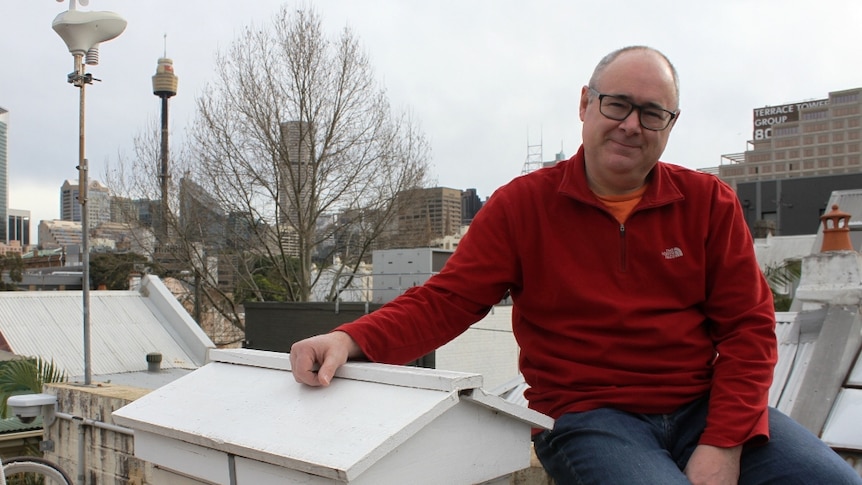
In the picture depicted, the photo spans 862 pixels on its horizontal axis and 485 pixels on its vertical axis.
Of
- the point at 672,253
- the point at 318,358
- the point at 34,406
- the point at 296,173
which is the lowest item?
the point at 34,406

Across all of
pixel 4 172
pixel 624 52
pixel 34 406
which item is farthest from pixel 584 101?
pixel 4 172

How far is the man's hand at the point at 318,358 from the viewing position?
1.66 m

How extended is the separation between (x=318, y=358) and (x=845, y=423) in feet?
9.70

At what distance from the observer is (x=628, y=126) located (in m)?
1.86

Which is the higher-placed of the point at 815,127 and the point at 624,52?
the point at 815,127

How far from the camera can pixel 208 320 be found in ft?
88.0

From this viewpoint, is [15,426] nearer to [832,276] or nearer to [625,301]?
[625,301]

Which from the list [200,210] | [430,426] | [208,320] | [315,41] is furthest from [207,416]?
[208,320]

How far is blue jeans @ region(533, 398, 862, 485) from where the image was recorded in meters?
1.64

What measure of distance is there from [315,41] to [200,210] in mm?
6474

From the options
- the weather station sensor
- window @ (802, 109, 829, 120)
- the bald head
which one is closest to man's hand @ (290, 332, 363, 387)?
the bald head

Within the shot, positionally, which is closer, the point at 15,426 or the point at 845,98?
the point at 15,426

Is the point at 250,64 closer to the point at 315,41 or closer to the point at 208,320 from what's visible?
the point at 315,41

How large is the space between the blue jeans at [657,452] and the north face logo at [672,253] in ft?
1.30
